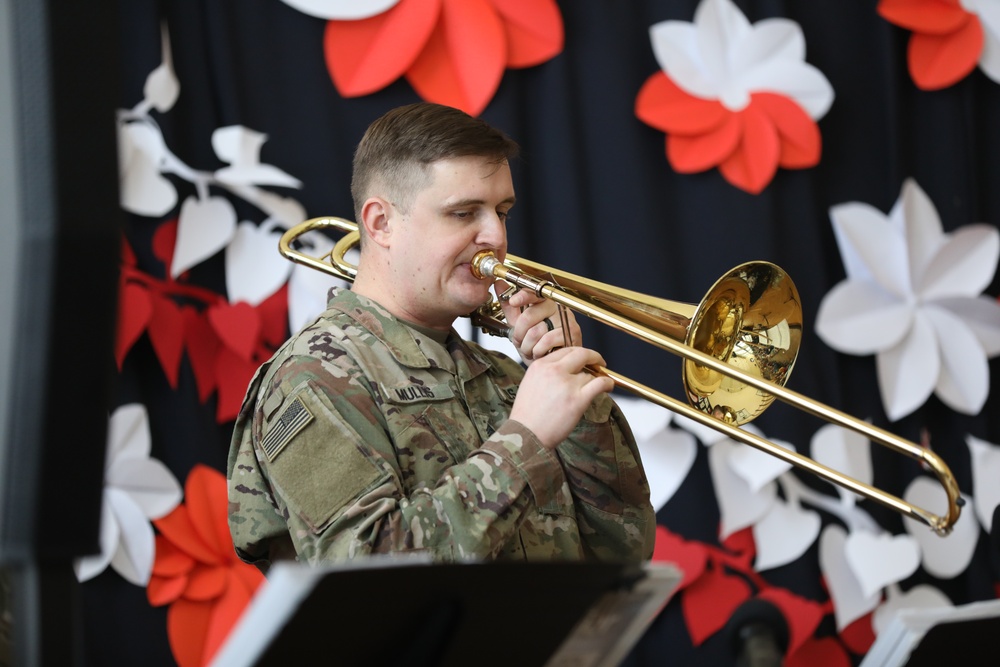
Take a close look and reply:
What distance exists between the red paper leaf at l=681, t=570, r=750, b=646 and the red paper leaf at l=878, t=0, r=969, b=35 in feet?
6.23

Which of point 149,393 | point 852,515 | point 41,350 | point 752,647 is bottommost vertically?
point 852,515

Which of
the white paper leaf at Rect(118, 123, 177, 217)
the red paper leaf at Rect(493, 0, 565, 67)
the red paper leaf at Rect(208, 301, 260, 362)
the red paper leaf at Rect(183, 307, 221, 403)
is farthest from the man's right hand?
the red paper leaf at Rect(493, 0, 565, 67)

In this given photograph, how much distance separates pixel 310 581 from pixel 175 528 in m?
2.03

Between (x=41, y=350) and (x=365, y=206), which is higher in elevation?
(x=41, y=350)

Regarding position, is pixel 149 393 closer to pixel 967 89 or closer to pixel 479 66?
pixel 479 66

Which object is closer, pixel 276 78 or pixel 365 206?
pixel 365 206

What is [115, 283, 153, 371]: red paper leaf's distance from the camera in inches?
115

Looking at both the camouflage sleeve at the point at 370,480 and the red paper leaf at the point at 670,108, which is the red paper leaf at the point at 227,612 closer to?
the camouflage sleeve at the point at 370,480

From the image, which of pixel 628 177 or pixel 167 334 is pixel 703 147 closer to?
pixel 628 177

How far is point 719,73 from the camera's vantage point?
11.3ft

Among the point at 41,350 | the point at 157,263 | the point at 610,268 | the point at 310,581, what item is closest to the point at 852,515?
the point at 610,268

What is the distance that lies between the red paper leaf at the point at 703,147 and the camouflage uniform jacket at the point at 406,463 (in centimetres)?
142

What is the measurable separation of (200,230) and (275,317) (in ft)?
1.04

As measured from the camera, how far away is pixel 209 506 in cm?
298
